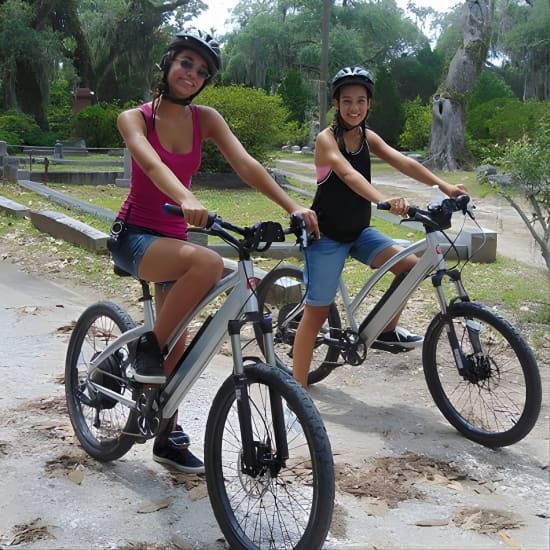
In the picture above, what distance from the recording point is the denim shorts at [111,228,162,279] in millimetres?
3600

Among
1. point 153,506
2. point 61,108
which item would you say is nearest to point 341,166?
point 153,506

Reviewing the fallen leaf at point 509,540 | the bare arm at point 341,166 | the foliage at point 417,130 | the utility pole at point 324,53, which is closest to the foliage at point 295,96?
the foliage at point 417,130

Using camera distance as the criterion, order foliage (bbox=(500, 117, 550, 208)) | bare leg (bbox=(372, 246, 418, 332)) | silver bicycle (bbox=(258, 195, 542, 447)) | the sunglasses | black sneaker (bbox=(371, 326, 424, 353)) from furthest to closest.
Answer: foliage (bbox=(500, 117, 550, 208))
black sneaker (bbox=(371, 326, 424, 353))
bare leg (bbox=(372, 246, 418, 332))
silver bicycle (bbox=(258, 195, 542, 447))
the sunglasses

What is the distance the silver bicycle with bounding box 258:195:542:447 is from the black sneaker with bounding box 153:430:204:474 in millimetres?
686

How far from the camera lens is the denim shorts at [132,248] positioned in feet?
11.8

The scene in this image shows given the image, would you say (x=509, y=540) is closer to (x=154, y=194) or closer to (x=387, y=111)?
(x=154, y=194)

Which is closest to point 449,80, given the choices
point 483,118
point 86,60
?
point 483,118

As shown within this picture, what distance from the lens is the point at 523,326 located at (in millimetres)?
7098

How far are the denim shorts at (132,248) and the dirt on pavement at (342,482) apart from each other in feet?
3.30

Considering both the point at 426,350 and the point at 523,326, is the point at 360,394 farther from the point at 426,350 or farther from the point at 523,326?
the point at 523,326

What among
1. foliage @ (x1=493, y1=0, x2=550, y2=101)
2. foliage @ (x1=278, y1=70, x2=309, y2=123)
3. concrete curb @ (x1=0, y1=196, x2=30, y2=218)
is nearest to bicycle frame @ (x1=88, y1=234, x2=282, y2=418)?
concrete curb @ (x1=0, y1=196, x2=30, y2=218)

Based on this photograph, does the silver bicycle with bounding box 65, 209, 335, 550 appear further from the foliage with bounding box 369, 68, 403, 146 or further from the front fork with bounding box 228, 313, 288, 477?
the foliage with bounding box 369, 68, 403, 146

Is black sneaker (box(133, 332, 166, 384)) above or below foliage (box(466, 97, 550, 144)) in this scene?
below

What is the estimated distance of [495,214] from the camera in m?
16.0
